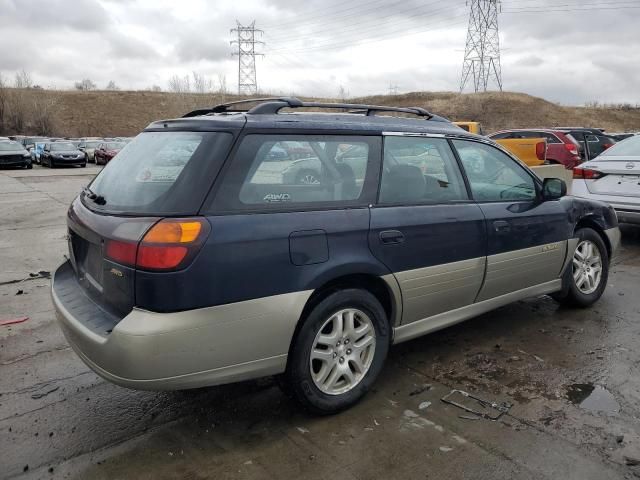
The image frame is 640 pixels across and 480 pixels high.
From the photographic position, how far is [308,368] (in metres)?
2.94

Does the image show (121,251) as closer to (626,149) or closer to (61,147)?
(626,149)

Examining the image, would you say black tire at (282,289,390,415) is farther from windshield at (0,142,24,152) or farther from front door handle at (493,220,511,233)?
windshield at (0,142,24,152)

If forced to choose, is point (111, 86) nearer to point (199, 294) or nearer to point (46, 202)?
point (46, 202)

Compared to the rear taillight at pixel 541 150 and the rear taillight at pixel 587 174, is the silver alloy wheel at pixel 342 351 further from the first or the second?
the rear taillight at pixel 541 150

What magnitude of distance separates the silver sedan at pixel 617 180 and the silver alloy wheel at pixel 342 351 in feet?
17.8

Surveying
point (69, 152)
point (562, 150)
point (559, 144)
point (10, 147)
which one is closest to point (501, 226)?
point (562, 150)

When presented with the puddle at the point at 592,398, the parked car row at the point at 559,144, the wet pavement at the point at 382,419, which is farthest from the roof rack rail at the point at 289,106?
the parked car row at the point at 559,144

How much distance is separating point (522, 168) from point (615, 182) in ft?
12.1

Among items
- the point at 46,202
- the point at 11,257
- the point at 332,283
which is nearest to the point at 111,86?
the point at 46,202

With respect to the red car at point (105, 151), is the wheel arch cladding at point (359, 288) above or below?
below

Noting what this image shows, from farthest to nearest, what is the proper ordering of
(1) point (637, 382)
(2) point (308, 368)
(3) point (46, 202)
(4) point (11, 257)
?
(3) point (46, 202) < (4) point (11, 257) < (1) point (637, 382) < (2) point (308, 368)

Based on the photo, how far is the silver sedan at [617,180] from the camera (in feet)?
23.0

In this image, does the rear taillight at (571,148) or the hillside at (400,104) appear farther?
the hillside at (400,104)

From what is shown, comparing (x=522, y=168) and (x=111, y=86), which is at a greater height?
(x=111, y=86)
